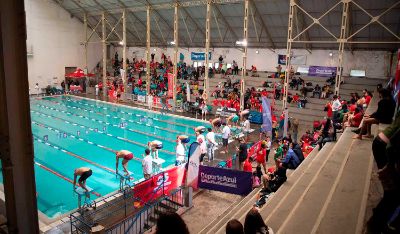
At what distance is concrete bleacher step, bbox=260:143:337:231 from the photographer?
4953 millimetres

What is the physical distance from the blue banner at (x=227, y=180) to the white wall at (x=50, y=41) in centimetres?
2615

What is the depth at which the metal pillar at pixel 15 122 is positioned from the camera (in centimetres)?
305

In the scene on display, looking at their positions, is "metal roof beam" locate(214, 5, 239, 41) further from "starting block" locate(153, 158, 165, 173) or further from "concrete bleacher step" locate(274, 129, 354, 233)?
"concrete bleacher step" locate(274, 129, 354, 233)

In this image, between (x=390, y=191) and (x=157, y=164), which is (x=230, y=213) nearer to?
(x=157, y=164)

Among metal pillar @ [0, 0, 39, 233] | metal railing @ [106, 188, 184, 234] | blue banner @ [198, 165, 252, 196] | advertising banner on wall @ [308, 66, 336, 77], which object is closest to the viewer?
metal pillar @ [0, 0, 39, 233]

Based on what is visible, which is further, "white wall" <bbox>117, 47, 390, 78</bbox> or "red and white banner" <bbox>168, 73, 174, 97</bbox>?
"red and white banner" <bbox>168, 73, 174, 97</bbox>

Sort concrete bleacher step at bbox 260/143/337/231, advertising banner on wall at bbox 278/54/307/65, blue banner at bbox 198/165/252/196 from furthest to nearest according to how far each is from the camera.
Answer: advertising banner on wall at bbox 278/54/307/65 → blue banner at bbox 198/165/252/196 → concrete bleacher step at bbox 260/143/337/231

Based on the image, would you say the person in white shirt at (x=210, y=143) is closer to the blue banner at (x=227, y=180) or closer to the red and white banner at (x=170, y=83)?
the blue banner at (x=227, y=180)

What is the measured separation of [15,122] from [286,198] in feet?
15.5

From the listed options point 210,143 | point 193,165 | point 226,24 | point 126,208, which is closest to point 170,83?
point 226,24

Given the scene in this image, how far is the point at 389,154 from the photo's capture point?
2.93m

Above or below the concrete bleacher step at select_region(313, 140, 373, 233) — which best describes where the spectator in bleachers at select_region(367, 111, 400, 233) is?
above

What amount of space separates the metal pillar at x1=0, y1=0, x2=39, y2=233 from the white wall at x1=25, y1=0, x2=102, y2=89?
28.6 metres

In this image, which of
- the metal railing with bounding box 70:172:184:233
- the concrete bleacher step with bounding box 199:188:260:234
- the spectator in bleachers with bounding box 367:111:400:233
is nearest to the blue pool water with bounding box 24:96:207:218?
the metal railing with bounding box 70:172:184:233
